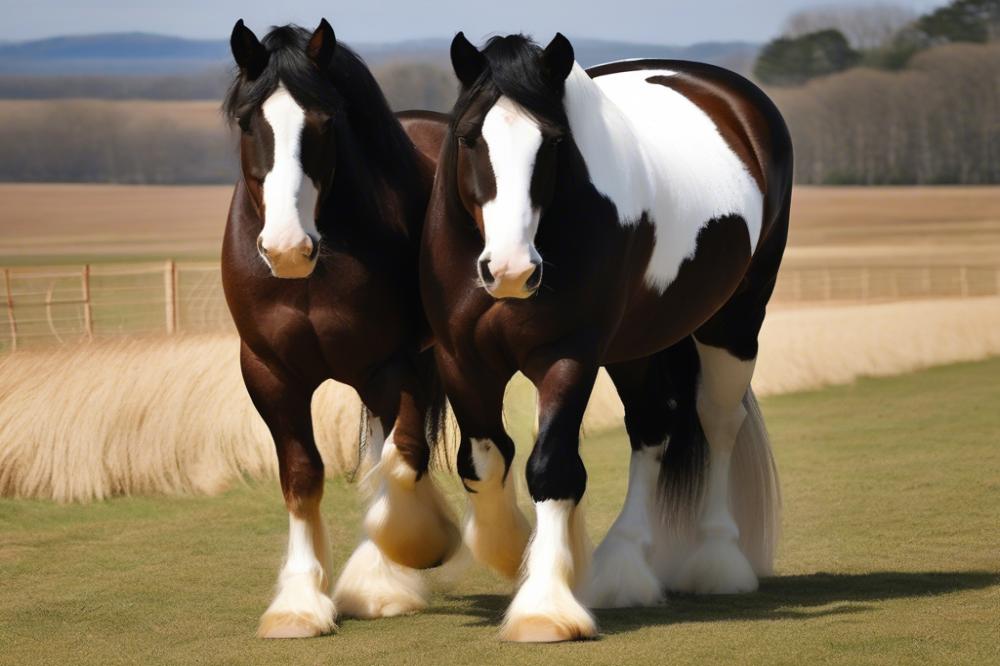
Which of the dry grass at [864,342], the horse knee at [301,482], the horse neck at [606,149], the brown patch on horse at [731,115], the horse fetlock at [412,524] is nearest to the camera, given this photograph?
the horse neck at [606,149]

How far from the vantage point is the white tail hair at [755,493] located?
19.9 feet

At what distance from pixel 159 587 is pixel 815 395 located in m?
8.53

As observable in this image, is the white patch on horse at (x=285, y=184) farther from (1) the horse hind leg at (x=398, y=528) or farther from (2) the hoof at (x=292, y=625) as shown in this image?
(2) the hoof at (x=292, y=625)

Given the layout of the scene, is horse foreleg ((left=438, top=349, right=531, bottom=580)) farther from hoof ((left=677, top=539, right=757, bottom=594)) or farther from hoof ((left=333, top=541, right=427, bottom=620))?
hoof ((left=677, top=539, right=757, bottom=594))

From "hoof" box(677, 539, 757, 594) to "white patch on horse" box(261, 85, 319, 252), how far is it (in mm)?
2322

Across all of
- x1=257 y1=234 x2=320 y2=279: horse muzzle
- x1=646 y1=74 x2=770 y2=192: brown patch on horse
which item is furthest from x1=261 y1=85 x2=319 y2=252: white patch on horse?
x1=646 y1=74 x2=770 y2=192: brown patch on horse

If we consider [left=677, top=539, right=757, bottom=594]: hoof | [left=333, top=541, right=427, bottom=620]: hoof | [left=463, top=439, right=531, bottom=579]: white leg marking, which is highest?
[left=463, top=439, right=531, bottom=579]: white leg marking

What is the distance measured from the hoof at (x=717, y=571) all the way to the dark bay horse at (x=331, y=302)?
1179 millimetres

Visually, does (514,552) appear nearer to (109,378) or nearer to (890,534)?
(890,534)

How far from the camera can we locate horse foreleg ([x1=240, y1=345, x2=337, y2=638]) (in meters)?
4.84

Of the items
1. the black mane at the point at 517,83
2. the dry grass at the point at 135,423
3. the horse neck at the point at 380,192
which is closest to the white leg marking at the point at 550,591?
the horse neck at the point at 380,192

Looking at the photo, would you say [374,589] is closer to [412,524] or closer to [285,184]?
[412,524]

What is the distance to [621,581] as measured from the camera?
540cm

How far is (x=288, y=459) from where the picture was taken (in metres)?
4.98
